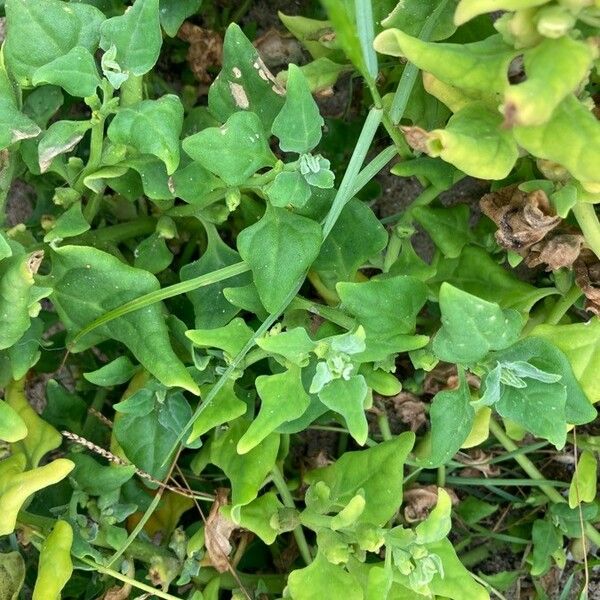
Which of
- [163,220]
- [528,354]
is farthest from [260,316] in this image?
[528,354]

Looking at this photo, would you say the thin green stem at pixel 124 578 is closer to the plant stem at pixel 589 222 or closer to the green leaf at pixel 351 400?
the green leaf at pixel 351 400

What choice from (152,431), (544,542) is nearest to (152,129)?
(152,431)

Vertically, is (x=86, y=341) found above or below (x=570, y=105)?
below

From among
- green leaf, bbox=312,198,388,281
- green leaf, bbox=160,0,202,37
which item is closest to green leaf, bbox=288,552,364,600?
green leaf, bbox=312,198,388,281

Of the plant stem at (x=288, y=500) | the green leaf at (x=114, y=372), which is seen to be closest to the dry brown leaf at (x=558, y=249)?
the plant stem at (x=288, y=500)

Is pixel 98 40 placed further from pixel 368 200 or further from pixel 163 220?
pixel 368 200

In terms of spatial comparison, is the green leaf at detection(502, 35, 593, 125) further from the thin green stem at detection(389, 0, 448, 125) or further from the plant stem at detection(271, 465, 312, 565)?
the plant stem at detection(271, 465, 312, 565)

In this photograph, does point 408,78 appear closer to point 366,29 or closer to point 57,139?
point 366,29
